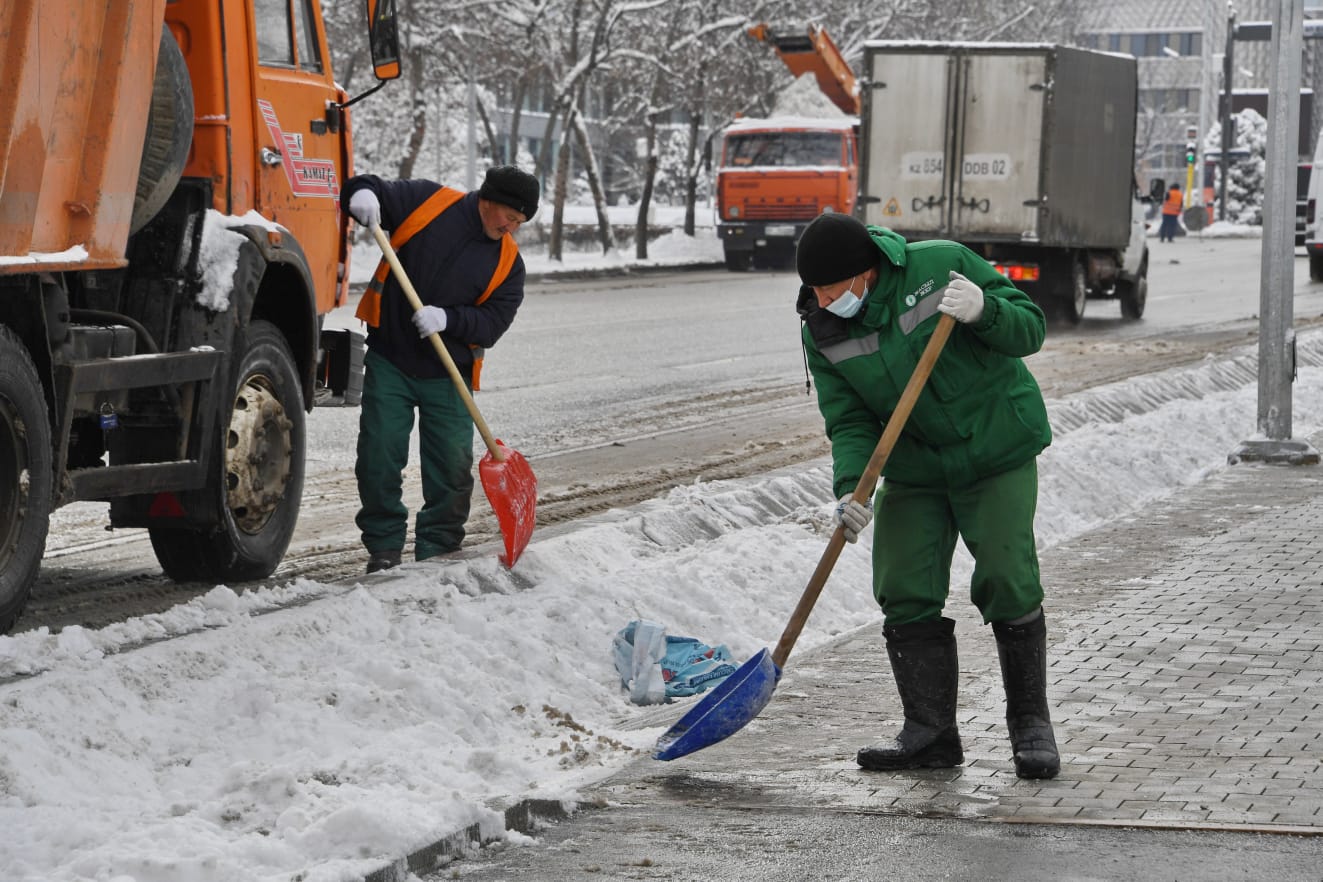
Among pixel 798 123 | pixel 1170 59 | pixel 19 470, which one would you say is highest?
pixel 1170 59

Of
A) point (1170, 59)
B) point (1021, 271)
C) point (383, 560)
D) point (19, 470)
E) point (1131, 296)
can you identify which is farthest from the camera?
point (1170, 59)

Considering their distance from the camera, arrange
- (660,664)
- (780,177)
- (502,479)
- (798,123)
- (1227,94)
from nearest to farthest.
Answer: (660,664), (502,479), (780,177), (798,123), (1227,94)

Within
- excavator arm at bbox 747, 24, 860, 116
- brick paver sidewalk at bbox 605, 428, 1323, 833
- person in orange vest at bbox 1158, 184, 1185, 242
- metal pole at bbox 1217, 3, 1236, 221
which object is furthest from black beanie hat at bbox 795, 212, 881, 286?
metal pole at bbox 1217, 3, 1236, 221

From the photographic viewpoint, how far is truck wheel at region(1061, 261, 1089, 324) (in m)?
23.6

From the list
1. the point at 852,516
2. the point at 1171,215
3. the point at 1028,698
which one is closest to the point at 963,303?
the point at 852,516

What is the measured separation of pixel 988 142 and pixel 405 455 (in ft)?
53.9

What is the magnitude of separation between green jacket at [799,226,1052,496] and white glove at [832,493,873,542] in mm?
139

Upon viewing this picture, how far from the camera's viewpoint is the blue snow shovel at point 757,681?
5.17 meters

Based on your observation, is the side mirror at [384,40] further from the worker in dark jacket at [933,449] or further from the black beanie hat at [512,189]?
the worker in dark jacket at [933,449]

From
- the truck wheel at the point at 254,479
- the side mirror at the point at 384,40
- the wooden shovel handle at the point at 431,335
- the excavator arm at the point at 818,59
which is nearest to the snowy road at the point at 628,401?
the truck wheel at the point at 254,479

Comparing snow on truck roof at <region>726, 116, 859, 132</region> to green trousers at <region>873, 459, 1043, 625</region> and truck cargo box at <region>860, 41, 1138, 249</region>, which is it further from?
green trousers at <region>873, 459, 1043, 625</region>

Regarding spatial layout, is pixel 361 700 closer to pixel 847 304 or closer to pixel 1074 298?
pixel 847 304

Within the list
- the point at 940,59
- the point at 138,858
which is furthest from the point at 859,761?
the point at 940,59

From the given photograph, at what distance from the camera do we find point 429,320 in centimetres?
746
